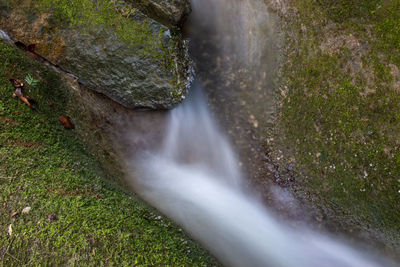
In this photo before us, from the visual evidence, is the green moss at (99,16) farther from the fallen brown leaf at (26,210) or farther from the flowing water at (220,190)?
the fallen brown leaf at (26,210)

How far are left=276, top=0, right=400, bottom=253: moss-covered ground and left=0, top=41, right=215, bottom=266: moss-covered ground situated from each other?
240cm

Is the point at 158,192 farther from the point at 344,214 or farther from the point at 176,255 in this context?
the point at 344,214

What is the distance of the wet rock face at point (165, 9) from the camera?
3.92 metres

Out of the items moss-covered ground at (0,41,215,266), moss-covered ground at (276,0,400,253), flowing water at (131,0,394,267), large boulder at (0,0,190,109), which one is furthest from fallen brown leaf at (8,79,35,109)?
moss-covered ground at (276,0,400,253)

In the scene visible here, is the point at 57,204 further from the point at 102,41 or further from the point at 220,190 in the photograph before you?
the point at 220,190

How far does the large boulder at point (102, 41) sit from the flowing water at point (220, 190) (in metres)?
0.81

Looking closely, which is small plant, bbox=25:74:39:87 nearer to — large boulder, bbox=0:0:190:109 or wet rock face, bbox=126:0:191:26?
large boulder, bbox=0:0:190:109

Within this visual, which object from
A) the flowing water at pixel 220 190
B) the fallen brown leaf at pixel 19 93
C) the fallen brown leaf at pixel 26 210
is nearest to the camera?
the fallen brown leaf at pixel 26 210

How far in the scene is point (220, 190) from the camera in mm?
4785

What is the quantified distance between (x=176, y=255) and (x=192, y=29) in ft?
11.9

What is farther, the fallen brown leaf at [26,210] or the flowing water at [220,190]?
the flowing water at [220,190]

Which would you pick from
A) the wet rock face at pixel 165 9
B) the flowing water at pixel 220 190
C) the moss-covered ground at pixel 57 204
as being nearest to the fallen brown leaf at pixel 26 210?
the moss-covered ground at pixel 57 204

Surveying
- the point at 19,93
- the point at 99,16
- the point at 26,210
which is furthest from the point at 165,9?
the point at 26,210

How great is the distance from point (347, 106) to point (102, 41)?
3879 millimetres
